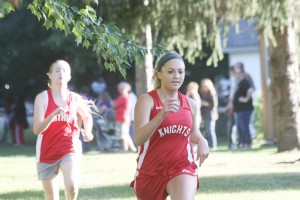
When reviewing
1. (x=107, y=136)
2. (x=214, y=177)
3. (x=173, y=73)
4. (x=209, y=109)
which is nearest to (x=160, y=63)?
(x=173, y=73)

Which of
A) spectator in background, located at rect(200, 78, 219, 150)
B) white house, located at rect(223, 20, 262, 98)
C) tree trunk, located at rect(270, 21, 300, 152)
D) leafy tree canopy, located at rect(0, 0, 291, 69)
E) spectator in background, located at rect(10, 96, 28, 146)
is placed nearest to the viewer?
leafy tree canopy, located at rect(0, 0, 291, 69)

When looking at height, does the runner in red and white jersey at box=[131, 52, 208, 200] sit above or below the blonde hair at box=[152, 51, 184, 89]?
below

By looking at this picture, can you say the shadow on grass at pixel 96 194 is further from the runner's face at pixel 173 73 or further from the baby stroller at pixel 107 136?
the baby stroller at pixel 107 136

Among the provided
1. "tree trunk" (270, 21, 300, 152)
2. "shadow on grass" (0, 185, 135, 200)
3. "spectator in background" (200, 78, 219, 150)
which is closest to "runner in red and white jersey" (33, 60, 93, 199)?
"shadow on grass" (0, 185, 135, 200)

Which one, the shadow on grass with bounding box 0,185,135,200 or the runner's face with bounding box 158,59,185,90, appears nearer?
the runner's face with bounding box 158,59,185,90

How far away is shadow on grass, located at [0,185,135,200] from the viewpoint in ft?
44.0

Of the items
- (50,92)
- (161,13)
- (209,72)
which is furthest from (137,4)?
(209,72)

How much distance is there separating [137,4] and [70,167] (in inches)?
414

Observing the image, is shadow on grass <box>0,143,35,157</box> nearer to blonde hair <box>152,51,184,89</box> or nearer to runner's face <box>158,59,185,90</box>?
blonde hair <box>152,51,184,89</box>

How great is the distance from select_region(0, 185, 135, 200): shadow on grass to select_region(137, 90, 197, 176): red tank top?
4909mm

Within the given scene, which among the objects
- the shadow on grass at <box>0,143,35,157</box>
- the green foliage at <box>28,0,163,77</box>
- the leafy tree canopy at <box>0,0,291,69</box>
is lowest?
the shadow on grass at <box>0,143,35,157</box>

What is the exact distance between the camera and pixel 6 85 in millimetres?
36438

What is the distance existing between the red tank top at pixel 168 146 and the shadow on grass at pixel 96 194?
4.91 metres

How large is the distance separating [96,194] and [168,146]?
564 cm
